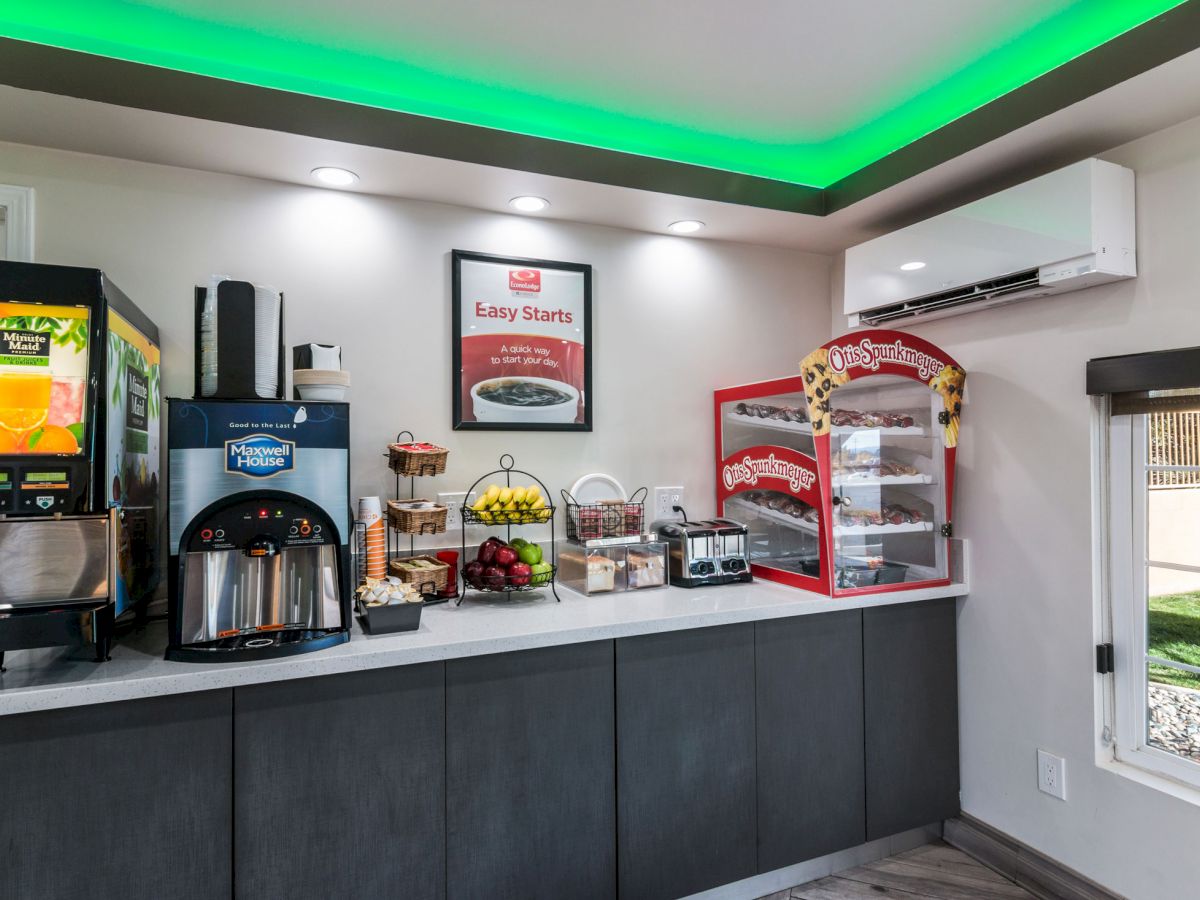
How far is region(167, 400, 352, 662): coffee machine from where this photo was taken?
68.6 inches

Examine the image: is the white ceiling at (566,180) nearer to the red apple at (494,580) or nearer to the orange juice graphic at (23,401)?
the orange juice graphic at (23,401)

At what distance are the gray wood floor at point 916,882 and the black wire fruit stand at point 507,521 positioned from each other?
139 cm

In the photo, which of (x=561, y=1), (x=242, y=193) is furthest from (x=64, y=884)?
(x=561, y=1)

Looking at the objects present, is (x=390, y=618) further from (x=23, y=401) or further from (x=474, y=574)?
(x=23, y=401)

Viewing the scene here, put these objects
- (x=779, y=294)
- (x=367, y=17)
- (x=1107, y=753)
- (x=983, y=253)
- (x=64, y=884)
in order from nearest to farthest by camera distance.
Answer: (x=64, y=884) < (x=367, y=17) < (x=1107, y=753) < (x=983, y=253) < (x=779, y=294)

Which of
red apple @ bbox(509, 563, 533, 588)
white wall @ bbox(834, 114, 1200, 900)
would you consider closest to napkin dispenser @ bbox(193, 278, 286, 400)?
red apple @ bbox(509, 563, 533, 588)

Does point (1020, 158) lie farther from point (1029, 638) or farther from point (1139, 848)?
point (1139, 848)

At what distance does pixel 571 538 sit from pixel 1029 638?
1759 millimetres

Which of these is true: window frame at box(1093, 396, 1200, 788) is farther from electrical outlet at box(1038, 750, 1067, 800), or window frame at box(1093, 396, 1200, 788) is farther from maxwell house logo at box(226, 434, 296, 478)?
maxwell house logo at box(226, 434, 296, 478)

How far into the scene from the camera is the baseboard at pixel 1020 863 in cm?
228

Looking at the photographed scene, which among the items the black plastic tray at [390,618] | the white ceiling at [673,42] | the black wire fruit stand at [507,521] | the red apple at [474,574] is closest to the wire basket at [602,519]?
the black wire fruit stand at [507,521]

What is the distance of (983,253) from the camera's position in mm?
2414

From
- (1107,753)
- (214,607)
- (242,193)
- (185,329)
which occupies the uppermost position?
(242,193)

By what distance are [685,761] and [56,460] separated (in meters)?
1.94
